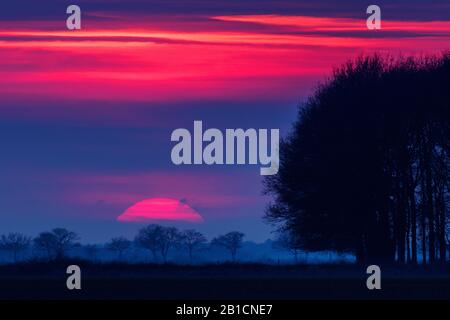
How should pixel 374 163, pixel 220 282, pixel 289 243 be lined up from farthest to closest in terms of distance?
pixel 289 243 < pixel 374 163 < pixel 220 282

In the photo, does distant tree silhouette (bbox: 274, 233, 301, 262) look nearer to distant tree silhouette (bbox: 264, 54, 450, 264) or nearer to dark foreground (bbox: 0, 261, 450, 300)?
distant tree silhouette (bbox: 264, 54, 450, 264)

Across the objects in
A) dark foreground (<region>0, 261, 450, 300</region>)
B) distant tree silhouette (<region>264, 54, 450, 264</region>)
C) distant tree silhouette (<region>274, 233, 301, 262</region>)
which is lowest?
dark foreground (<region>0, 261, 450, 300</region>)

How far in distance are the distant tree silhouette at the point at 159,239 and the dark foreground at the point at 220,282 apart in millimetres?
7433

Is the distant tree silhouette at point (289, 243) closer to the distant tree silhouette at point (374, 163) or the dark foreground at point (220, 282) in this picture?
the distant tree silhouette at point (374, 163)

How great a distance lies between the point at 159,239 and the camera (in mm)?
75500

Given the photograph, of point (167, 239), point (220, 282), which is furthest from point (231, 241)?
point (220, 282)

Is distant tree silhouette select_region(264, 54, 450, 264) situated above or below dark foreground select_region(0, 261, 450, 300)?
above

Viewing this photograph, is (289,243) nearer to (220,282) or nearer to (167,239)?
(167,239)

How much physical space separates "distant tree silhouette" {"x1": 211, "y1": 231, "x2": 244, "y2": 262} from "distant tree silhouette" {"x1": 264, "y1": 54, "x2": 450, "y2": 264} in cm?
295

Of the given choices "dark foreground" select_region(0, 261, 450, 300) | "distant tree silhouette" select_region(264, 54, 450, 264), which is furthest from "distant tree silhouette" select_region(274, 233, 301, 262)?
"dark foreground" select_region(0, 261, 450, 300)

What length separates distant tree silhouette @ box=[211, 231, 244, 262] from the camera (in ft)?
246

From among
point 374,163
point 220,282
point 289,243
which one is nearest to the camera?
point 220,282

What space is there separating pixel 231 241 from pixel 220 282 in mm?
24786
